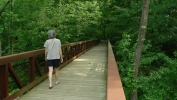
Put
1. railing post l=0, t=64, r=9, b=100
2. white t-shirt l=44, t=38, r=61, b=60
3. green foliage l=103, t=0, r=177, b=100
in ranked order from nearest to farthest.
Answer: railing post l=0, t=64, r=9, b=100 → white t-shirt l=44, t=38, r=61, b=60 → green foliage l=103, t=0, r=177, b=100

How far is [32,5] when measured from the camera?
671 inches

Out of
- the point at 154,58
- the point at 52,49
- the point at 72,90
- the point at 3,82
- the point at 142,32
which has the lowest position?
the point at 72,90

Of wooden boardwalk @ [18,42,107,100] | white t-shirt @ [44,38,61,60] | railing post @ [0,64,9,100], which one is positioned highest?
white t-shirt @ [44,38,61,60]

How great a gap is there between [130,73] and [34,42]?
413 inches

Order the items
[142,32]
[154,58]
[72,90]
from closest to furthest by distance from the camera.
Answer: [72,90], [142,32], [154,58]

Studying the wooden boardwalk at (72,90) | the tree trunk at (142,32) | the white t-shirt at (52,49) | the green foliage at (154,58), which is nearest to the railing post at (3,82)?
the wooden boardwalk at (72,90)

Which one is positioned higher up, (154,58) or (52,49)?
(52,49)

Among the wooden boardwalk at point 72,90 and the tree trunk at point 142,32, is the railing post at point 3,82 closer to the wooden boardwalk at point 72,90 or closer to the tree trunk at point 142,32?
the wooden boardwalk at point 72,90

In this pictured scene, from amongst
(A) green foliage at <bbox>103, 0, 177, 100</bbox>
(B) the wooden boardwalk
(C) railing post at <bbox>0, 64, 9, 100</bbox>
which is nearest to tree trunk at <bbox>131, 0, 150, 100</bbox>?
(A) green foliage at <bbox>103, 0, 177, 100</bbox>

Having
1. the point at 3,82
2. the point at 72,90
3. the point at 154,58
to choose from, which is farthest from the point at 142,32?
the point at 3,82

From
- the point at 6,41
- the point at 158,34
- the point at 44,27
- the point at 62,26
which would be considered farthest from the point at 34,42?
the point at 158,34

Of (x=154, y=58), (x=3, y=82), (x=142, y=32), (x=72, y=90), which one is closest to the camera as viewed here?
(x=3, y=82)

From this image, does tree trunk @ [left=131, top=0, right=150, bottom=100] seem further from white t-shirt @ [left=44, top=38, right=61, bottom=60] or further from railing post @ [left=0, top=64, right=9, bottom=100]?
railing post @ [left=0, top=64, right=9, bottom=100]

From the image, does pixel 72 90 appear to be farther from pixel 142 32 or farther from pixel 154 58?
pixel 154 58
